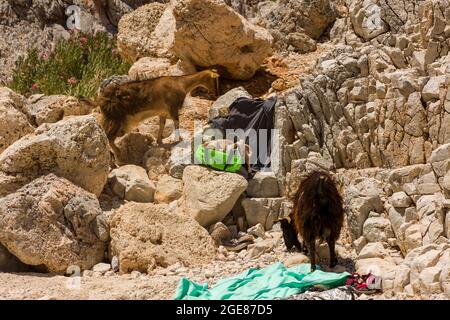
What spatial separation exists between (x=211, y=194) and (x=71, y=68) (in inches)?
269

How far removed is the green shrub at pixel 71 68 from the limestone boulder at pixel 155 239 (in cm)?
511

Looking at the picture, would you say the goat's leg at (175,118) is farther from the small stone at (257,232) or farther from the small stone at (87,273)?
the small stone at (87,273)

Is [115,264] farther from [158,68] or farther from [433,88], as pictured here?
[158,68]

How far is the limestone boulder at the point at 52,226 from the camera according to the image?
8.05 meters

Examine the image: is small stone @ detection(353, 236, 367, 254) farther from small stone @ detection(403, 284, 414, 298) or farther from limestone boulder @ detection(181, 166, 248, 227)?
limestone boulder @ detection(181, 166, 248, 227)

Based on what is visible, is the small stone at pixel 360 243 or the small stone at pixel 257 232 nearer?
the small stone at pixel 360 243

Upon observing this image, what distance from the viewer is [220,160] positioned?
30.5ft

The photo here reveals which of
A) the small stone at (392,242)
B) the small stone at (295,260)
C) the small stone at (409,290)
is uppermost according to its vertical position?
the small stone at (392,242)

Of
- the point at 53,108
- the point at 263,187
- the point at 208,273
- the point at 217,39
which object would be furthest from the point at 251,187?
the point at 217,39

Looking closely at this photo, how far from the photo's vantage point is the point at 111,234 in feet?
27.4

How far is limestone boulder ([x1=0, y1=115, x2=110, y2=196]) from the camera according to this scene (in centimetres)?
869

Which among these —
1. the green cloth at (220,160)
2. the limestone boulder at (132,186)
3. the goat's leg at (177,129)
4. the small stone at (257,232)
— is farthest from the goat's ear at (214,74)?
the small stone at (257,232)

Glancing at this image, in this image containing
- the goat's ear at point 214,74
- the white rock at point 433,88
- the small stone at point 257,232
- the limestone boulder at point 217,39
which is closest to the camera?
the white rock at point 433,88

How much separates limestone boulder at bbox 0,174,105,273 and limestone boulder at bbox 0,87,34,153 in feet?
6.12
